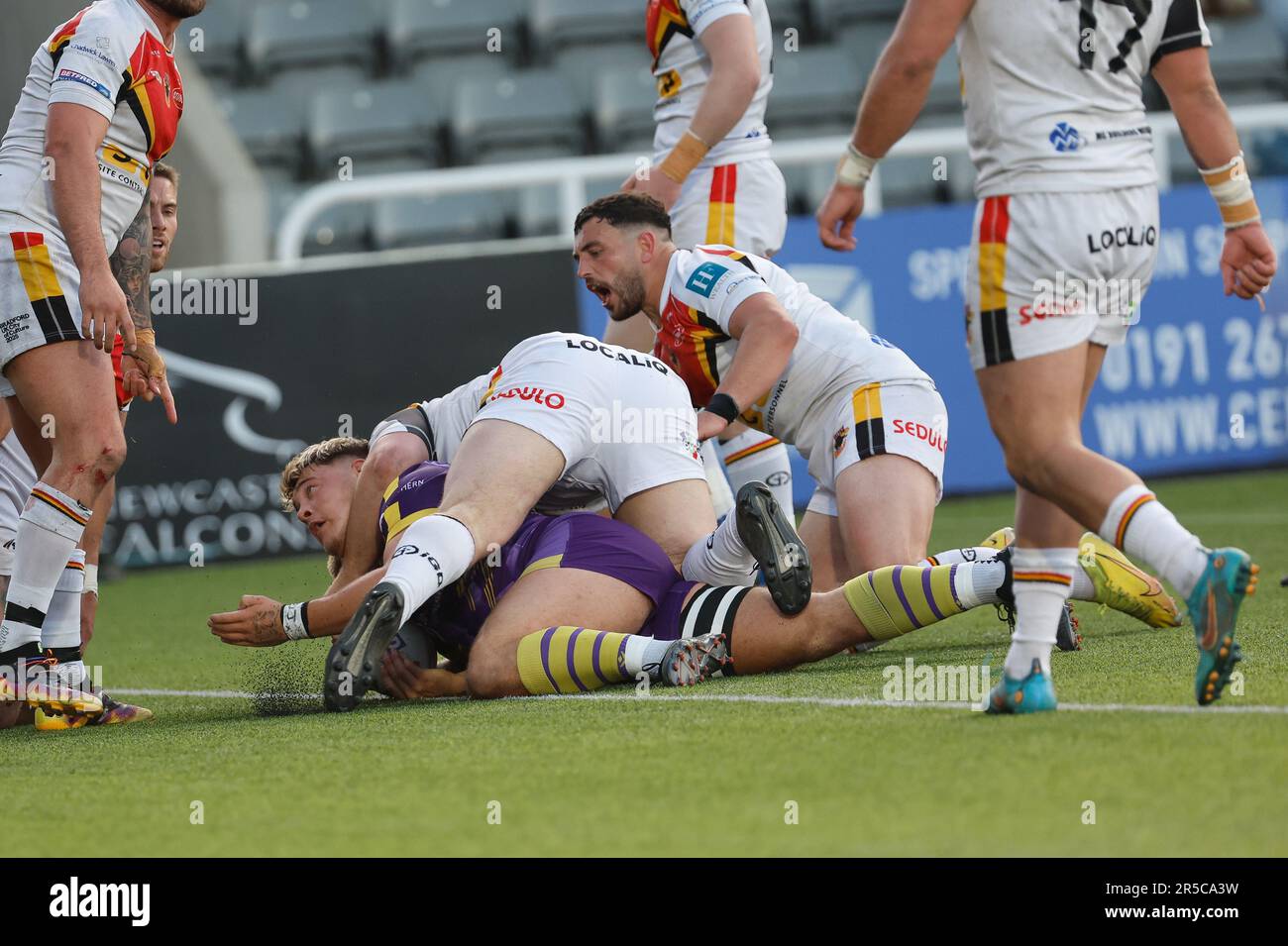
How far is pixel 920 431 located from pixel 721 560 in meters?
0.85

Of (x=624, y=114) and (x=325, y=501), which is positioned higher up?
(x=624, y=114)

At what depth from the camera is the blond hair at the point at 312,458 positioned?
4965 mm

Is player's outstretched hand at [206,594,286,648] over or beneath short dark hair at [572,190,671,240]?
beneath

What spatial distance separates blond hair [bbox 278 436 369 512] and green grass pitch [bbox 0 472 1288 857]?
607mm

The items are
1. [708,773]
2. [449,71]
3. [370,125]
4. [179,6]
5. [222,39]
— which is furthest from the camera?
[222,39]

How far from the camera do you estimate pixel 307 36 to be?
13.1 meters

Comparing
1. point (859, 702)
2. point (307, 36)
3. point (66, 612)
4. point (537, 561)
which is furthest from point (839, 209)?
point (307, 36)

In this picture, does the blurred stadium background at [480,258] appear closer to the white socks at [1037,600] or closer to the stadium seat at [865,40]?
the stadium seat at [865,40]

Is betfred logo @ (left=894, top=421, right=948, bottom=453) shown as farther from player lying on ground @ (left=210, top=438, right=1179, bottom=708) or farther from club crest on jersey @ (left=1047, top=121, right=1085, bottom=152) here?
club crest on jersey @ (left=1047, top=121, right=1085, bottom=152)

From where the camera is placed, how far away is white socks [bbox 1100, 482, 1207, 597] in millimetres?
3148

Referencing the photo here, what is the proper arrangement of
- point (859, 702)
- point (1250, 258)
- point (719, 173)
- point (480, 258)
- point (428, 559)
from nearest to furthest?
1. point (1250, 258)
2. point (859, 702)
3. point (428, 559)
4. point (719, 173)
5. point (480, 258)

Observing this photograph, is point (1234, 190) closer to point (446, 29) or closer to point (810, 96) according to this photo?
point (810, 96)

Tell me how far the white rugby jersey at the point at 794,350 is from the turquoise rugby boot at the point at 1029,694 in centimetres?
170

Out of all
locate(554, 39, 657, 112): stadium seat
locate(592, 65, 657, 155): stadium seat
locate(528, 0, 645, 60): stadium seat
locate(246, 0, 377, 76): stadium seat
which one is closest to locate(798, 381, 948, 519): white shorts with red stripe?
locate(592, 65, 657, 155): stadium seat
